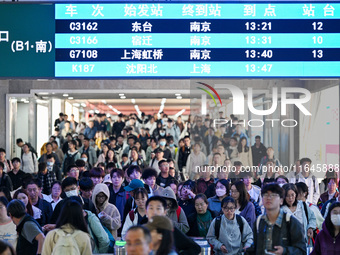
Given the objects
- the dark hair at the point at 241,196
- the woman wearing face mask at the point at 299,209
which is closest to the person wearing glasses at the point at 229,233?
the woman wearing face mask at the point at 299,209

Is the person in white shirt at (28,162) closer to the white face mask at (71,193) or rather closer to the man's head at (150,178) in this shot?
the man's head at (150,178)

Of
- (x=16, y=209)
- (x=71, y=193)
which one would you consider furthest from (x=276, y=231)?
(x=71, y=193)

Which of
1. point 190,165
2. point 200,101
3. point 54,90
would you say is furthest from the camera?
point 54,90

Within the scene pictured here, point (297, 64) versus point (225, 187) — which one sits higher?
point (297, 64)

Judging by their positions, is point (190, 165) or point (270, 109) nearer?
point (270, 109)

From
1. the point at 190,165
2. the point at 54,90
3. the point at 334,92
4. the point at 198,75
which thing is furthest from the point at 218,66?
the point at 54,90

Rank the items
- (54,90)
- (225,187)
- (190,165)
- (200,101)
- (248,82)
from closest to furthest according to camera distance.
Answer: (225,187) → (248,82) → (200,101) → (190,165) → (54,90)

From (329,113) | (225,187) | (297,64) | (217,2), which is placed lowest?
(225,187)

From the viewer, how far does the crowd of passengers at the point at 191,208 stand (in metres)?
5.77

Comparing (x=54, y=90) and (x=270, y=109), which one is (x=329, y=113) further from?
(x=54, y=90)

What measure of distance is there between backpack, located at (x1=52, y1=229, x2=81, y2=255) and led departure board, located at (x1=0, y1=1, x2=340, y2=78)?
3927 millimetres

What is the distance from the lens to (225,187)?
918cm

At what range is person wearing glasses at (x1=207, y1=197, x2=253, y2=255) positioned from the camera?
7.39m

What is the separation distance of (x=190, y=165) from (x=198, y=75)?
4078mm
